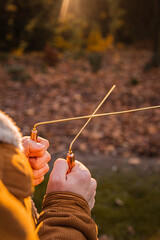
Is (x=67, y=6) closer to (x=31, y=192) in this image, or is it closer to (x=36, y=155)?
(x=36, y=155)

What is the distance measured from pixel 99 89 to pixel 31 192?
5.96 m

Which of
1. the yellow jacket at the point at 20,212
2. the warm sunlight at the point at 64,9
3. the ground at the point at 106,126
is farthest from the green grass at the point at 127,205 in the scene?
the warm sunlight at the point at 64,9

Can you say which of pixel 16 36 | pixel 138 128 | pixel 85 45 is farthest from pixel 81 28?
pixel 138 128

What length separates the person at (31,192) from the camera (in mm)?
714

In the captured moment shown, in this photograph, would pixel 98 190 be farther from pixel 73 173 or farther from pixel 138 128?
pixel 73 173

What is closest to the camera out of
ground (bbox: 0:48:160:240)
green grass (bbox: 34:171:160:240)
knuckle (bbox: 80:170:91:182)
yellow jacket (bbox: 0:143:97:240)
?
yellow jacket (bbox: 0:143:97:240)

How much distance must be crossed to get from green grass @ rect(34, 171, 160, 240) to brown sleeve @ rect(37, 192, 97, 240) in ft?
6.63

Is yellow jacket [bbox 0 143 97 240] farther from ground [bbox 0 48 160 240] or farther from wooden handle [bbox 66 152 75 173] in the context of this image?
ground [bbox 0 48 160 240]

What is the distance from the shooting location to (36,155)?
1338mm

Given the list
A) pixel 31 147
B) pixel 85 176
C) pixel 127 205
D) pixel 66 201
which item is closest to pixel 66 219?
pixel 66 201

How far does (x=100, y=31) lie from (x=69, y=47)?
6.63 ft

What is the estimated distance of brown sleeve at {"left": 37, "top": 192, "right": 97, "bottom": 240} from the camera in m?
0.98

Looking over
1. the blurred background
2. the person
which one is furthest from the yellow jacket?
the blurred background

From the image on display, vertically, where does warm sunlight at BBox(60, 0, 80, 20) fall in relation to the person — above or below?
below
